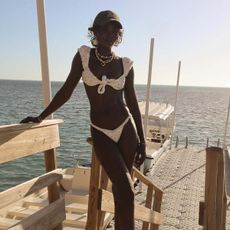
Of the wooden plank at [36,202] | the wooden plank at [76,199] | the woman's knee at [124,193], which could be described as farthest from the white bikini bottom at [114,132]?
the wooden plank at [36,202]

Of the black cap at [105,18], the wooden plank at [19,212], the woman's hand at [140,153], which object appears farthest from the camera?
the wooden plank at [19,212]

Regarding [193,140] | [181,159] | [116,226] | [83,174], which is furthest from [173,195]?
[193,140]

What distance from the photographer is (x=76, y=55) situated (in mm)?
2904

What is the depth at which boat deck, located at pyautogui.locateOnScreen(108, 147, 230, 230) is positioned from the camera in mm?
10659

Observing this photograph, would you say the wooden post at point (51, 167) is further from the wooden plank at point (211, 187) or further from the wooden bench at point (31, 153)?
the wooden plank at point (211, 187)

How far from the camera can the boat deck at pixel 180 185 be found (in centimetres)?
1066

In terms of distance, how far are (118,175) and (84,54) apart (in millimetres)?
1112

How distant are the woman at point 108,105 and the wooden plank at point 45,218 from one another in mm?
542

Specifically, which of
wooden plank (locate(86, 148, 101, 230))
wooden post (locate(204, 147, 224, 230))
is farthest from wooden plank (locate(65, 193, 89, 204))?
wooden post (locate(204, 147, 224, 230))

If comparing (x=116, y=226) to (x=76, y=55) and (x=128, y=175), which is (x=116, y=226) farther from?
(x=76, y=55)

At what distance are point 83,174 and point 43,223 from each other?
429 inches

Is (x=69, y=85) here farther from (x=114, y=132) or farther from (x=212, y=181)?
(x=212, y=181)

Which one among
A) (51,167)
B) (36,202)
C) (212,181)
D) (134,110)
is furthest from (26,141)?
(36,202)

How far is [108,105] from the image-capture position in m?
2.89
